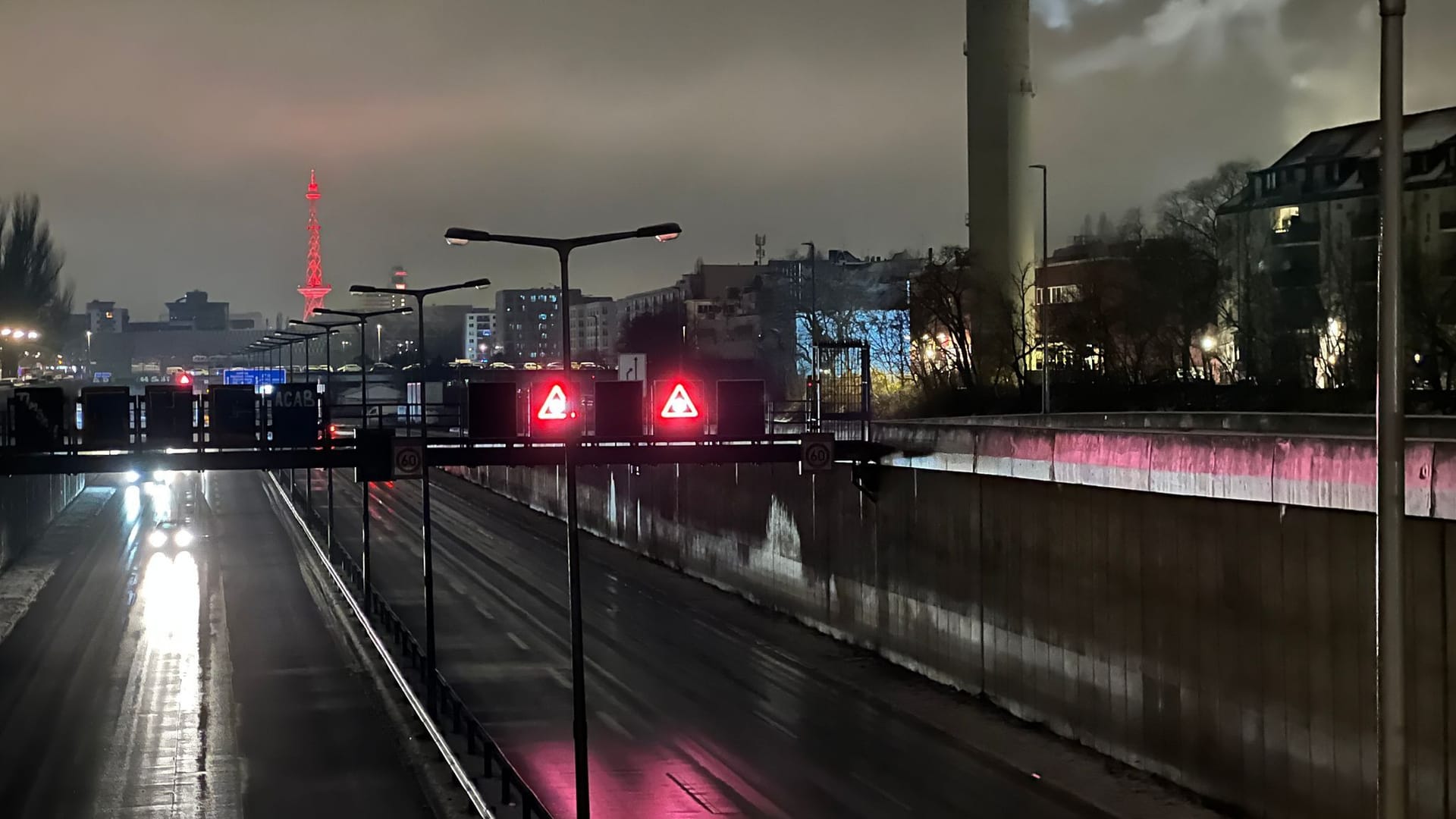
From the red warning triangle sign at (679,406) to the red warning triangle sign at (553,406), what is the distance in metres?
2.67

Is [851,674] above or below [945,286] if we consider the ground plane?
below

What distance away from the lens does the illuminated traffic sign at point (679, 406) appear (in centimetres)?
3697

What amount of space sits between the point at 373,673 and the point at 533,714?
710cm

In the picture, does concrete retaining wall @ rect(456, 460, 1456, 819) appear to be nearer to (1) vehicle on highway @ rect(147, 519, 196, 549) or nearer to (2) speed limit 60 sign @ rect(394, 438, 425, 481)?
(2) speed limit 60 sign @ rect(394, 438, 425, 481)

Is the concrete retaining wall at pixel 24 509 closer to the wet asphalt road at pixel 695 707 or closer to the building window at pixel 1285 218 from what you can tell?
the wet asphalt road at pixel 695 707

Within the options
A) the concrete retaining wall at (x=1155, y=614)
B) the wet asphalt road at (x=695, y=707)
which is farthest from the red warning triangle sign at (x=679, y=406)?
the wet asphalt road at (x=695, y=707)

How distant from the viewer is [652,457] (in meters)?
36.3

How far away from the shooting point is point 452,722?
2934cm

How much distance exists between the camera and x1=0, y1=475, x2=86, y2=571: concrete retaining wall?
62812mm

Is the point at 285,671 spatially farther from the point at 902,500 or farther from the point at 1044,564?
the point at 1044,564

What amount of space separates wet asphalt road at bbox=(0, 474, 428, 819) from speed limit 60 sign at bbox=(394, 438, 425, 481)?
5330mm

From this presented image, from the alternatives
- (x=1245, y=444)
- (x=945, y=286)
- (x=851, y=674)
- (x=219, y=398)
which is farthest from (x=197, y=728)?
(x=945, y=286)

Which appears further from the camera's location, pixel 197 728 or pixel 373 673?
pixel 373 673

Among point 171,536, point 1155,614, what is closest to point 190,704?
point 1155,614
